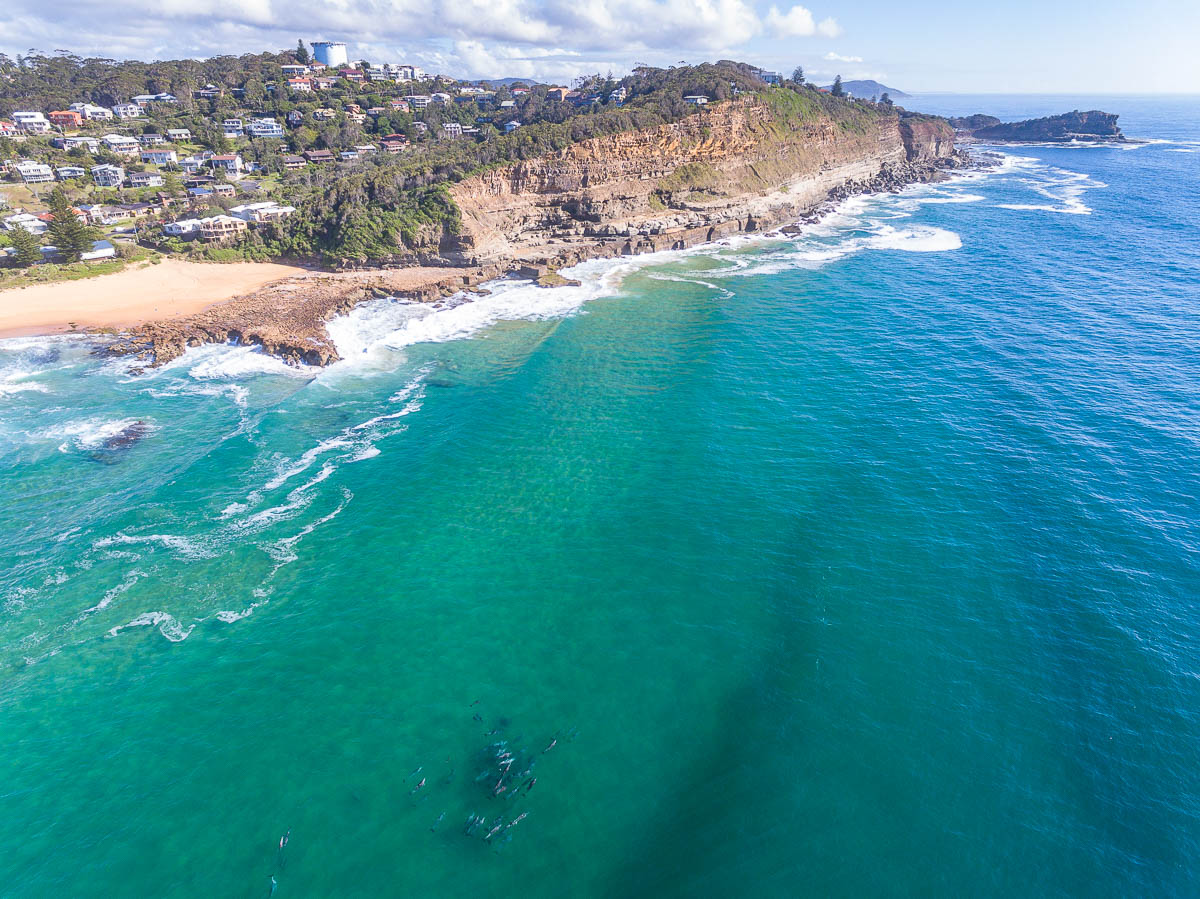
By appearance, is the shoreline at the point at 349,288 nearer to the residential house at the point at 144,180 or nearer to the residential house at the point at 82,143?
the residential house at the point at 144,180

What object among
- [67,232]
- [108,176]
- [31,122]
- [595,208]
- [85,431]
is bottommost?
[85,431]

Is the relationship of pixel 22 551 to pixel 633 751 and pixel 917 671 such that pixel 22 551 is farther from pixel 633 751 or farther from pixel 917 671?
pixel 917 671

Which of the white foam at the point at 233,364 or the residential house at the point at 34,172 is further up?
the residential house at the point at 34,172

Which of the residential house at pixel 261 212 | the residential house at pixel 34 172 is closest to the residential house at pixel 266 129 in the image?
the residential house at pixel 34 172

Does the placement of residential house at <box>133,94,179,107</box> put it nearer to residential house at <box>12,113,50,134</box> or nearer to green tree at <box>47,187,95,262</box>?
A: residential house at <box>12,113,50,134</box>

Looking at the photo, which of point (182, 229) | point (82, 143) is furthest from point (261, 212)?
point (82, 143)

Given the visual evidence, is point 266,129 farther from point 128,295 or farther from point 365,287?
point 365,287
